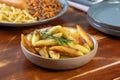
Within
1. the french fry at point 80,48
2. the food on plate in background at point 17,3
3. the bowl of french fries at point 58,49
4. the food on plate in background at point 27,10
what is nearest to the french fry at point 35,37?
the bowl of french fries at point 58,49

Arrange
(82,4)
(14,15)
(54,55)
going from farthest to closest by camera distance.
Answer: (82,4)
(14,15)
(54,55)

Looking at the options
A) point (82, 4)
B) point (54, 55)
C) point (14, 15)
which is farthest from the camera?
point (82, 4)

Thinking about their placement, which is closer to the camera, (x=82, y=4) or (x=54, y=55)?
(x=54, y=55)

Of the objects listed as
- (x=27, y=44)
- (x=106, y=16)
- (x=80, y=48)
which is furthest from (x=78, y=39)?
(x=106, y=16)

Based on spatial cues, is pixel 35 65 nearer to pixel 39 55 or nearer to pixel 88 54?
pixel 39 55

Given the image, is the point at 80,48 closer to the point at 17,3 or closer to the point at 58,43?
the point at 58,43
